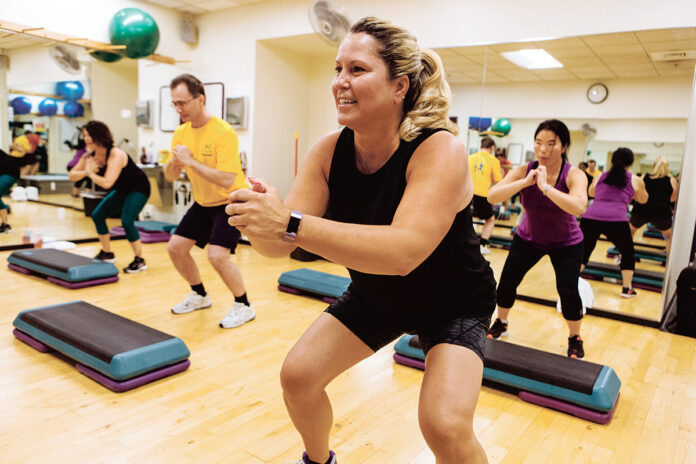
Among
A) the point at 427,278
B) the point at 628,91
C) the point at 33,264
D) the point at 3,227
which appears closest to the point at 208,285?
the point at 33,264

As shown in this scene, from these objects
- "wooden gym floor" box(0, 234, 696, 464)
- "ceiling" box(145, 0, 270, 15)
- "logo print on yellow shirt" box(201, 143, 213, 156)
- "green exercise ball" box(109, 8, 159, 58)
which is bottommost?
"wooden gym floor" box(0, 234, 696, 464)

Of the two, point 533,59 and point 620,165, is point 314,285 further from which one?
point 533,59

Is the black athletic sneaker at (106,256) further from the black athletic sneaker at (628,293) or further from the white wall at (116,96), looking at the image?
the black athletic sneaker at (628,293)

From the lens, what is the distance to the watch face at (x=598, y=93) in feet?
13.7

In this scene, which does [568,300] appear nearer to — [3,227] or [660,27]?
[660,27]

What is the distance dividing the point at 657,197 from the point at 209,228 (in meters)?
3.58

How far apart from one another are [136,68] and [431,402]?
7327mm

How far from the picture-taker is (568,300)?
9.59ft

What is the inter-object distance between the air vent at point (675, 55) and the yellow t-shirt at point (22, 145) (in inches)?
243

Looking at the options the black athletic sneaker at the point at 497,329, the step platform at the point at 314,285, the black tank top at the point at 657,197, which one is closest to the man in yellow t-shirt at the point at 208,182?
the step platform at the point at 314,285

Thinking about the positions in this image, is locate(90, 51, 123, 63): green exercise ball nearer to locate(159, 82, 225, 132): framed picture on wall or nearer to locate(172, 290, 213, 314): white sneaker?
locate(159, 82, 225, 132): framed picture on wall

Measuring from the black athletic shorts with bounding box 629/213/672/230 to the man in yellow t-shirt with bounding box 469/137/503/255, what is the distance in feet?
4.02

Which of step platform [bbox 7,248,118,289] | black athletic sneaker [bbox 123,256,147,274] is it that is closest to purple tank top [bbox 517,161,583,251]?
step platform [bbox 7,248,118,289]

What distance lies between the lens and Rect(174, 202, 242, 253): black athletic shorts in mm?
3246
